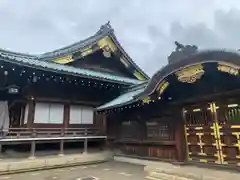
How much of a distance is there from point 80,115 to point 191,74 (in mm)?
7293

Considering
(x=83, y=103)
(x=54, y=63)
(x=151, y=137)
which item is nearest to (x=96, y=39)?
(x=54, y=63)

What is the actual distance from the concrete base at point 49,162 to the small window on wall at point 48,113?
2.03 meters

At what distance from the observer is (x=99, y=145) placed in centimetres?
1352

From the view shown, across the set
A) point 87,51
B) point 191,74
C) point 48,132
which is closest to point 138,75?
point 87,51

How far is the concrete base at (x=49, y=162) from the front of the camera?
9013mm

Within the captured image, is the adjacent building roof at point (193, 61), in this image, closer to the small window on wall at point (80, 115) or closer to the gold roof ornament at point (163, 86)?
the gold roof ornament at point (163, 86)

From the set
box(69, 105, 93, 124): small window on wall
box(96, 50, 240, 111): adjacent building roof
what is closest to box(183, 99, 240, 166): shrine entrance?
box(96, 50, 240, 111): adjacent building roof

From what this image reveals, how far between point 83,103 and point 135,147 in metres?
3.78

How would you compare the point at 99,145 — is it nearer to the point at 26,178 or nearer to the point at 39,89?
the point at 39,89

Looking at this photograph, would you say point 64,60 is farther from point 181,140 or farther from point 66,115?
point 181,140

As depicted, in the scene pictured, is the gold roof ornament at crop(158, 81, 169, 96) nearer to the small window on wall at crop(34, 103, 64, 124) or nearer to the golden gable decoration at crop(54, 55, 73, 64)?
the small window on wall at crop(34, 103, 64, 124)

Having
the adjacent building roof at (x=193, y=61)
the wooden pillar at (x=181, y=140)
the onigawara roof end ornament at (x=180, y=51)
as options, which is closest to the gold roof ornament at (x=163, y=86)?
the adjacent building roof at (x=193, y=61)

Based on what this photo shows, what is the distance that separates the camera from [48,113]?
11.9m

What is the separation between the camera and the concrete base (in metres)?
9.01
